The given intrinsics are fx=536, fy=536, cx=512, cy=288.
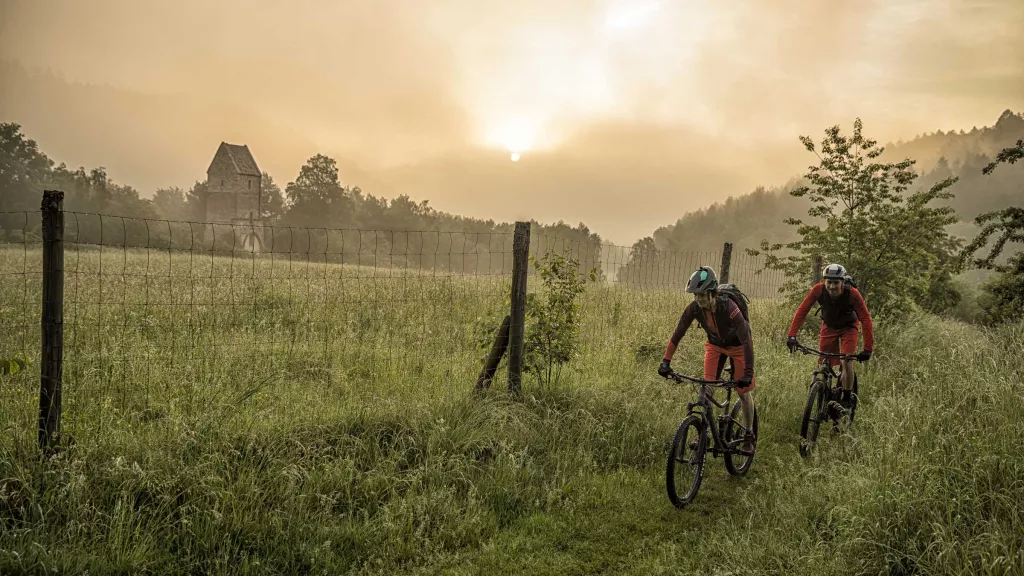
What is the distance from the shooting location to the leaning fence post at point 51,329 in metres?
4.08

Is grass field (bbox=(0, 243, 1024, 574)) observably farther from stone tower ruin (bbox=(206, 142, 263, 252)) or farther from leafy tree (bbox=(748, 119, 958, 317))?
stone tower ruin (bbox=(206, 142, 263, 252))

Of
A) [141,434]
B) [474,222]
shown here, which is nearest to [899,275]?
[141,434]

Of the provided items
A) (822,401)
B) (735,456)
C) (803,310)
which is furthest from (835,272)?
(735,456)

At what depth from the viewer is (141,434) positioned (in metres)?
4.53

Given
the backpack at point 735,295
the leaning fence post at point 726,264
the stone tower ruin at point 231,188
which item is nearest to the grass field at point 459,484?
the backpack at point 735,295

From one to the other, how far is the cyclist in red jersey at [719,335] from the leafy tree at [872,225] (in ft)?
25.6

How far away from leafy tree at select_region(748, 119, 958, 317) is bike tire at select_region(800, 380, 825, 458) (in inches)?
255

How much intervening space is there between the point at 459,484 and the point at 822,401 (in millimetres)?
4572

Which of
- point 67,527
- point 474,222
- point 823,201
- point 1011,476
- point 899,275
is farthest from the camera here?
point 474,222

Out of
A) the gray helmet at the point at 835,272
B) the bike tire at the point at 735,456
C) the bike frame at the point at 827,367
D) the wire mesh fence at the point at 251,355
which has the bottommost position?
the bike tire at the point at 735,456

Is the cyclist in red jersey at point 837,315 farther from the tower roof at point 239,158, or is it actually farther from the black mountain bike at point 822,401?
the tower roof at point 239,158

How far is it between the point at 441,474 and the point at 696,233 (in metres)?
206

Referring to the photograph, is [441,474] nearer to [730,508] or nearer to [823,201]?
[730,508]

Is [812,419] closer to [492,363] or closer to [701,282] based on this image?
[701,282]
